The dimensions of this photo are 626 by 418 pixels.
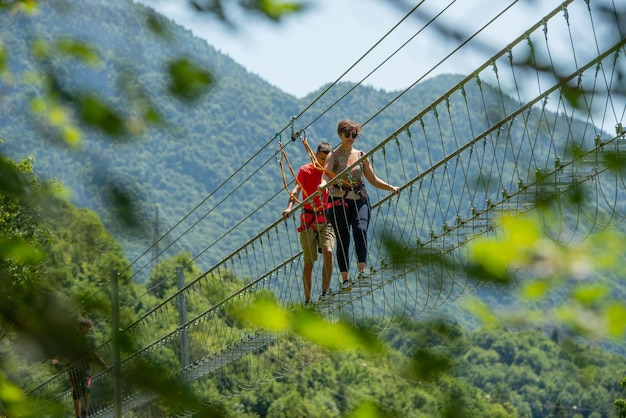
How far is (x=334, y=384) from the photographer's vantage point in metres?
52.0

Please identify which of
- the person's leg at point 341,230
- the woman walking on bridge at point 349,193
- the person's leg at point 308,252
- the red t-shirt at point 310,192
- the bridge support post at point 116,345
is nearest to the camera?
the bridge support post at point 116,345

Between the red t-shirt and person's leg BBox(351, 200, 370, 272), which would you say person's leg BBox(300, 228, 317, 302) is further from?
person's leg BBox(351, 200, 370, 272)

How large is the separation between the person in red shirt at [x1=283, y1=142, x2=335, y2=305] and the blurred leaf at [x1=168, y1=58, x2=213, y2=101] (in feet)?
22.0

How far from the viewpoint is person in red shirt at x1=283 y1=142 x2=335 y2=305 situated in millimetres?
9156

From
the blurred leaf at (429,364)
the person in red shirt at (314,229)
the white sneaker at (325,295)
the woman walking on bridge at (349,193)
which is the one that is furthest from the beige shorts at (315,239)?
the blurred leaf at (429,364)

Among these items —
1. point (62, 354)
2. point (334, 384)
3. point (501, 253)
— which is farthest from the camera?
point (334, 384)

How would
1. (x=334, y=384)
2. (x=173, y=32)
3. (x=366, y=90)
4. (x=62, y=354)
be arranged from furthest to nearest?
(x=366, y=90)
(x=334, y=384)
(x=173, y=32)
(x=62, y=354)

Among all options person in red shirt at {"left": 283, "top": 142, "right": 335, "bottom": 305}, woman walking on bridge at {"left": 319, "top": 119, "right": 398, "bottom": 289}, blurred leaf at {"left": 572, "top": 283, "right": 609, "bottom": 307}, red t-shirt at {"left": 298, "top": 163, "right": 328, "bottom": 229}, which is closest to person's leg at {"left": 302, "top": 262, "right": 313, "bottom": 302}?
person in red shirt at {"left": 283, "top": 142, "right": 335, "bottom": 305}

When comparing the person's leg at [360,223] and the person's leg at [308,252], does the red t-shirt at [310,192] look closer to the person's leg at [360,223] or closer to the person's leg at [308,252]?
the person's leg at [308,252]

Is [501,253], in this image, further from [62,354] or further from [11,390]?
[11,390]

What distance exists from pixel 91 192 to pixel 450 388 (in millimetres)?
573

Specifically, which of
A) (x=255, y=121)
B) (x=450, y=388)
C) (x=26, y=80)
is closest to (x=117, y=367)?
(x=450, y=388)

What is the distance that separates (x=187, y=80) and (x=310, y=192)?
7.13 m

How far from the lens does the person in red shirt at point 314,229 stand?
9156 millimetres
